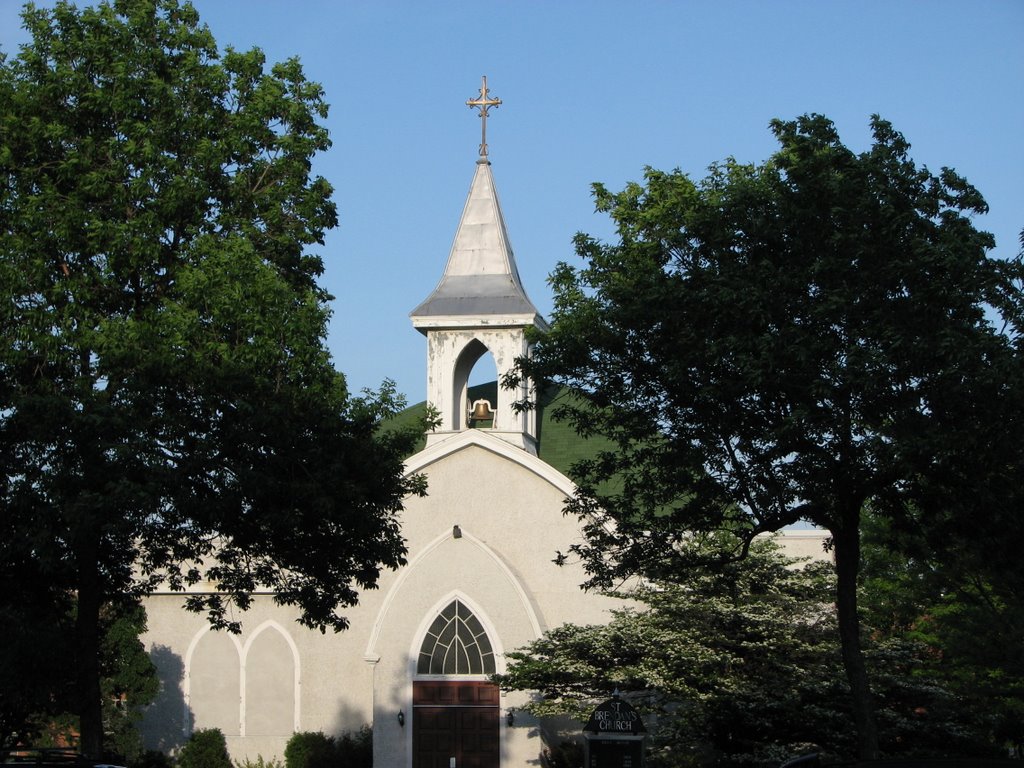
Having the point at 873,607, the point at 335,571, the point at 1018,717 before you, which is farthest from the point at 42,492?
the point at 873,607

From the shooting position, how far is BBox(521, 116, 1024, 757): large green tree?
592 inches

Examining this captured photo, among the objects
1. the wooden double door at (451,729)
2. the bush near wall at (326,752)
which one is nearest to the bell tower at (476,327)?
the wooden double door at (451,729)

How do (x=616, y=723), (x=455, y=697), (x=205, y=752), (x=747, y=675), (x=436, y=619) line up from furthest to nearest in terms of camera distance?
1. (x=205, y=752)
2. (x=436, y=619)
3. (x=455, y=697)
4. (x=747, y=675)
5. (x=616, y=723)

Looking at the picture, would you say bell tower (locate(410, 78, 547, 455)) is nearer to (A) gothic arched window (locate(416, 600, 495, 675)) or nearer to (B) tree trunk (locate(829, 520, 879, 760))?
(A) gothic arched window (locate(416, 600, 495, 675))

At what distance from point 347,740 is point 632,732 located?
13442mm

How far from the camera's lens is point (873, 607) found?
101ft

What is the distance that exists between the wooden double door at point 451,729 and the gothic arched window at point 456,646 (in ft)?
1.70

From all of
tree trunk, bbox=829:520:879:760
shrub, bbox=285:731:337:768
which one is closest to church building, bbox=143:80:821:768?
shrub, bbox=285:731:337:768

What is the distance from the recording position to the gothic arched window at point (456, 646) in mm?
29031

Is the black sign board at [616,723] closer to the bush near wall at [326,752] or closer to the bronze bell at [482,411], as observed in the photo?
the bush near wall at [326,752]

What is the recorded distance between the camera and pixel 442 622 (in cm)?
2919

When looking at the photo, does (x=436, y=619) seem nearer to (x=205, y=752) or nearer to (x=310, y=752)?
(x=310, y=752)

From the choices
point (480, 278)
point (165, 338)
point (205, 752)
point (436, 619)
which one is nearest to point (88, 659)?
point (165, 338)

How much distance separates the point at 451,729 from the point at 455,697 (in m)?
0.65
